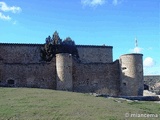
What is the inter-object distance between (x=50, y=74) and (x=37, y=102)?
42.0 ft

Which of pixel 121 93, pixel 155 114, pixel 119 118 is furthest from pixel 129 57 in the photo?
pixel 119 118

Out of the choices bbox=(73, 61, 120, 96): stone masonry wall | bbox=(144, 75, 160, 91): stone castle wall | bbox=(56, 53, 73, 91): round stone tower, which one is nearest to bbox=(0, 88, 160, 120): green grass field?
bbox=(56, 53, 73, 91): round stone tower

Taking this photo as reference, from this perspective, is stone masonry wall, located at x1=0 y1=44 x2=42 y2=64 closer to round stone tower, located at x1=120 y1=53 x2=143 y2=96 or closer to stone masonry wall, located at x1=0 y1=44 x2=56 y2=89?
stone masonry wall, located at x1=0 y1=44 x2=56 y2=89

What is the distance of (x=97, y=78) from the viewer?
30.4m

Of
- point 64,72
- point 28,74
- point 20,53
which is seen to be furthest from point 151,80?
point 28,74

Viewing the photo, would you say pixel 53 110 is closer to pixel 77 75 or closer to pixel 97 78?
pixel 77 75

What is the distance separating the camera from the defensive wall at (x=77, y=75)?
28297 millimetres

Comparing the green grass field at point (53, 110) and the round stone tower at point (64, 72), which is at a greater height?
the round stone tower at point (64, 72)

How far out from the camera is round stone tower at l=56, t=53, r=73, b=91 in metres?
28.1

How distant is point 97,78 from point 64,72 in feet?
13.2

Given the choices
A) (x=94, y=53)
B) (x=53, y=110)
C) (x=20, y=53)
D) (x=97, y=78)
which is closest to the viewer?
(x=53, y=110)

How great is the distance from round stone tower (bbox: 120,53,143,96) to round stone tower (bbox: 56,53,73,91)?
18.7 feet

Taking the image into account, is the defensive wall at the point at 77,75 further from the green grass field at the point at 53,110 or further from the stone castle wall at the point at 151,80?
the stone castle wall at the point at 151,80

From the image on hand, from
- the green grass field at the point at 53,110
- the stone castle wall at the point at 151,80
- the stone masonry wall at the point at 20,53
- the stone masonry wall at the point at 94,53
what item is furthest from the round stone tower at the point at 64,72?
the stone castle wall at the point at 151,80
